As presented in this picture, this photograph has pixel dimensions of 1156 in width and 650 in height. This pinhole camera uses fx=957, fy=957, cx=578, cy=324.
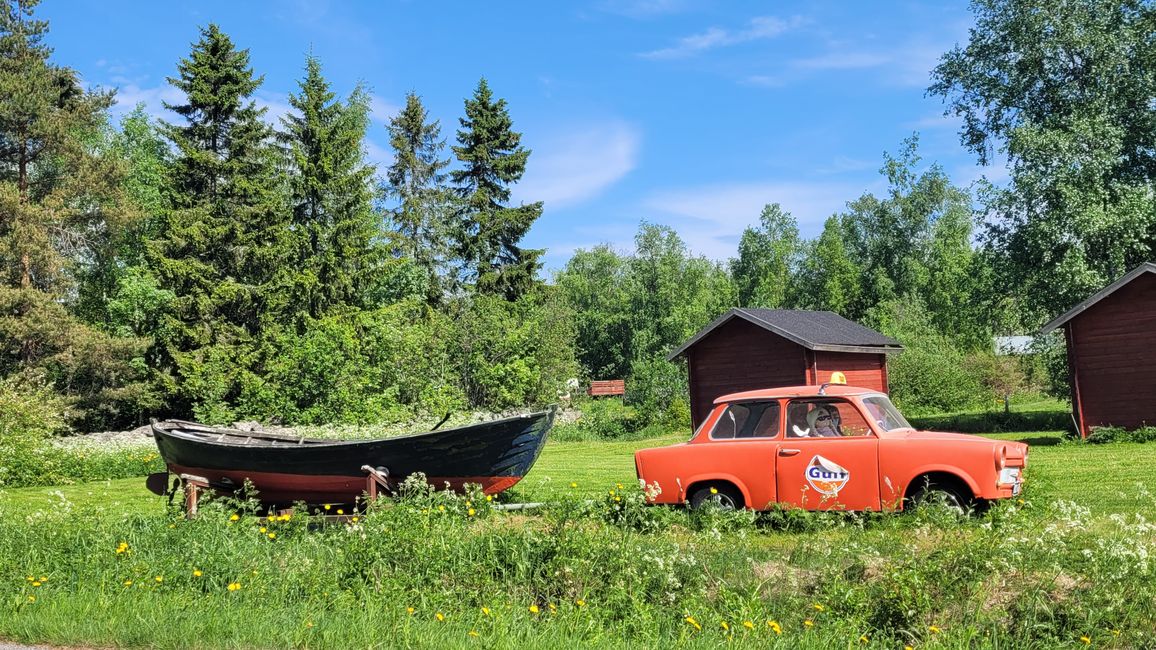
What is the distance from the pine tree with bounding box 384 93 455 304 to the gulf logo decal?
42.2 m

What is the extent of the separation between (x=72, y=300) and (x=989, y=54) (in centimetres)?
4234

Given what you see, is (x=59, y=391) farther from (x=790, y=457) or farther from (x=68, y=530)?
(x=790, y=457)

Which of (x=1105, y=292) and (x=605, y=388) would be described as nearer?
(x=1105, y=292)

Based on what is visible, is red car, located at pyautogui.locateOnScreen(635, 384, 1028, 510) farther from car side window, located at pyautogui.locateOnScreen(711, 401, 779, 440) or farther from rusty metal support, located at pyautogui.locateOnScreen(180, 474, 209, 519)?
rusty metal support, located at pyautogui.locateOnScreen(180, 474, 209, 519)

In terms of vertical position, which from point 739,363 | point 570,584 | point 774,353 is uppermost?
point 774,353

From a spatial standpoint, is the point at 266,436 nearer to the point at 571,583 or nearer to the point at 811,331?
the point at 571,583

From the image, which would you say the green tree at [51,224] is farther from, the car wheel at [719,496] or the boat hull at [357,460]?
the car wheel at [719,496]

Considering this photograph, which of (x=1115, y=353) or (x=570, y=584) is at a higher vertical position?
(x=1115, y=353)

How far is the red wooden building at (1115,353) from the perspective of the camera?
84.2 ft

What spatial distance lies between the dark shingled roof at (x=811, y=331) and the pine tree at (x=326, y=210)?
16576 mm

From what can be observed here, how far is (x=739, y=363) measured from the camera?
30.7m

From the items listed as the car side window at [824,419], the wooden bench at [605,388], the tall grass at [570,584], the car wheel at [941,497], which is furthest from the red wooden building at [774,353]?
the wooden bench at [605,388]

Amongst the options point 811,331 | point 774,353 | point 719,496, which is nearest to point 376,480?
point 719,496

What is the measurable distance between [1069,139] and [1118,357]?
9355 millimetres
